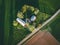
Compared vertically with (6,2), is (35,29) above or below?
below

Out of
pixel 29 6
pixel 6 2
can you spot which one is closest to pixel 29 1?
pixel 29 6

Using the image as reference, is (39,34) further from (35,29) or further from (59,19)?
(59,19)

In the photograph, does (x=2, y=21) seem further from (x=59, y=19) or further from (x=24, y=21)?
(x=59, y=19)

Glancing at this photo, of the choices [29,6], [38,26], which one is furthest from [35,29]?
[29,6]

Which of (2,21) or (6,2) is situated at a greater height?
(6,2)
